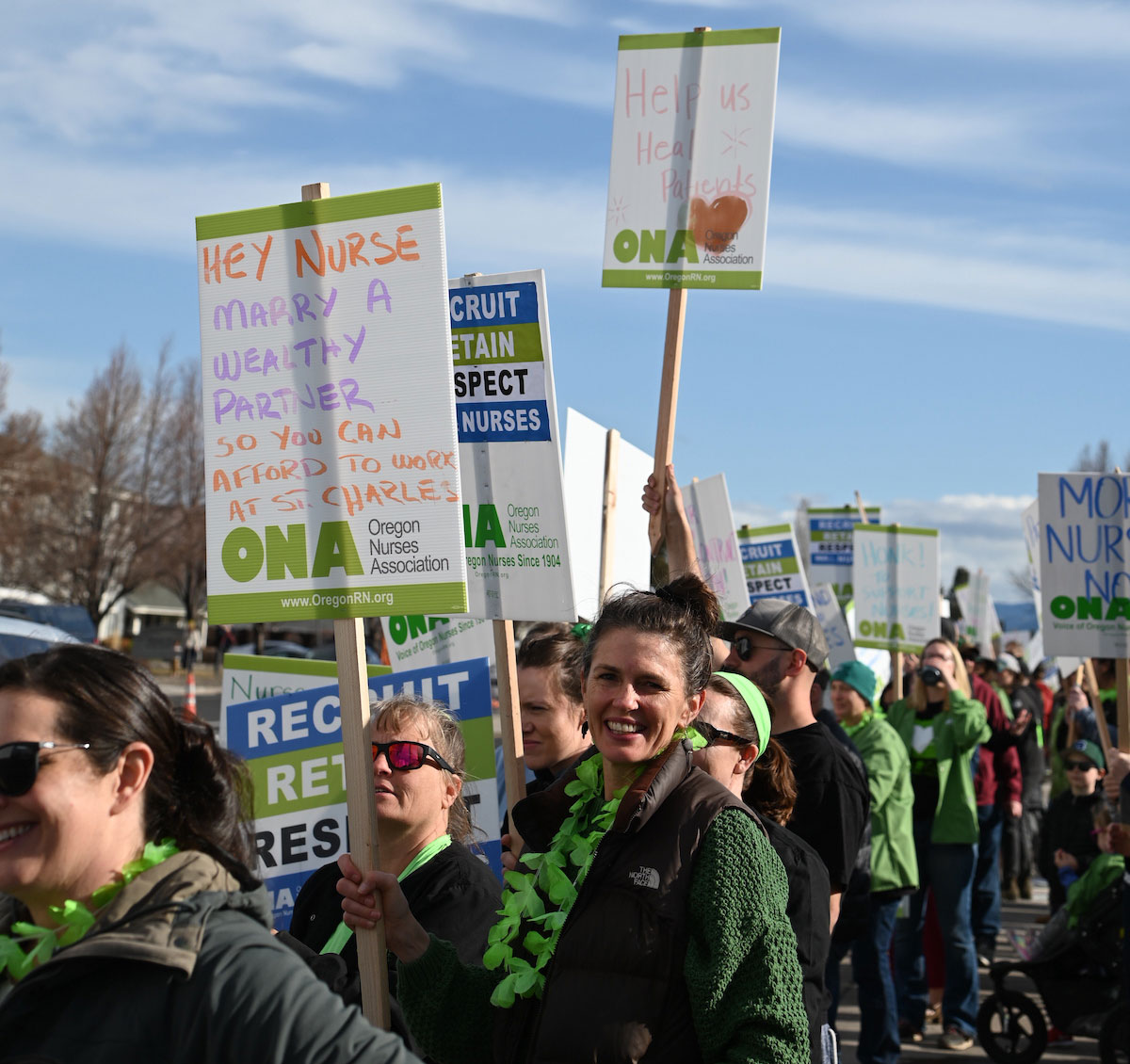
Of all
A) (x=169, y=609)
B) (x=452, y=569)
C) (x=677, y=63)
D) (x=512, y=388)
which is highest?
(x=677, y=63)

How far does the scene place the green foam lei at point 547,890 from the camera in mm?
2676

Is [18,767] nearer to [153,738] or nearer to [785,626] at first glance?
[153,738]

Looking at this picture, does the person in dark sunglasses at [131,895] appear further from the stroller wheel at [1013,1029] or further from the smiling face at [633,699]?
the stroller wheel at [1013,1029]

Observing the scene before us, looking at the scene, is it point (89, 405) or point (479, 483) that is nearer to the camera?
point (479, 483)

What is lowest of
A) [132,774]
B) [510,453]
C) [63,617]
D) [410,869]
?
[63,617]

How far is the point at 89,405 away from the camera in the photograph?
40656 mm

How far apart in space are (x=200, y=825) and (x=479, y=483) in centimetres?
250

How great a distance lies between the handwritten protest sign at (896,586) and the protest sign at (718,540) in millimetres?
3191

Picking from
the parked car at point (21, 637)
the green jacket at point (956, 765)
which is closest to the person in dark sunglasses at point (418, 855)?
the green jacket at point (956, 765)

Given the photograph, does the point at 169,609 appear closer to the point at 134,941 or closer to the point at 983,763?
the point at 983,763

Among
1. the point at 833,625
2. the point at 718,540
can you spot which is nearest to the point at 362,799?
the point at 718,540

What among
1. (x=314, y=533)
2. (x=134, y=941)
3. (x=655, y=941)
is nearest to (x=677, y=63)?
(x=314, y=533)

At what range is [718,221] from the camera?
5363 mm

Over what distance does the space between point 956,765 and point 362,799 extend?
608 centimetres
